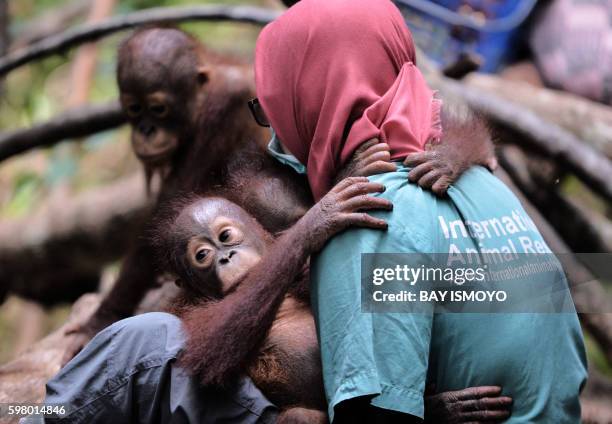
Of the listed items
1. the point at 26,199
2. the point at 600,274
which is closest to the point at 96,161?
the point at 26,199

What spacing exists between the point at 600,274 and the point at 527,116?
0.85 m

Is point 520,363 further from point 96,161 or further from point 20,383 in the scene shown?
point 96,161

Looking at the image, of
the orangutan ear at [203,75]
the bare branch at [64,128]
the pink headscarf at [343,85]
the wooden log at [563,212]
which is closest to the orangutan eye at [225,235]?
the pink headscarf at [343,85]

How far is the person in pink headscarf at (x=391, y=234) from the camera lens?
196cm

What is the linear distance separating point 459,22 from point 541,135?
4.13ft

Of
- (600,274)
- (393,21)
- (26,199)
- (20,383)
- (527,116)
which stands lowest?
(26,199)

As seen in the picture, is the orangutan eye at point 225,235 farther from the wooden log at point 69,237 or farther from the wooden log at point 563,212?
the wooden log at point 69,237

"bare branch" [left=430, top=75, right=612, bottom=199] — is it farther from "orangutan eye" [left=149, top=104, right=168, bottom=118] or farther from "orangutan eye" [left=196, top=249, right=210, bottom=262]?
"orangutan eye" [left=196, top=249, right=210, bottom=262]

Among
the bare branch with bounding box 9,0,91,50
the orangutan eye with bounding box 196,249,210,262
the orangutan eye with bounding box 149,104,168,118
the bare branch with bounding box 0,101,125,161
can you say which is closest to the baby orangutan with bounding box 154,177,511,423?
the orangutan eye with bounding box 196,249,210,262

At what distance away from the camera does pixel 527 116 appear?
14.0ft

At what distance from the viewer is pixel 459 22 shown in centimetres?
516

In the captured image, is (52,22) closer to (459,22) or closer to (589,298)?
(459,22)

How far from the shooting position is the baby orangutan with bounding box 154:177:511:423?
212cm

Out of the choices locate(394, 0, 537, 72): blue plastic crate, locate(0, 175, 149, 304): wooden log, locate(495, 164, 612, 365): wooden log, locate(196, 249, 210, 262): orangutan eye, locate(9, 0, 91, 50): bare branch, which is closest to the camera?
locate(196, 249, 210, 262): orangutan eye
